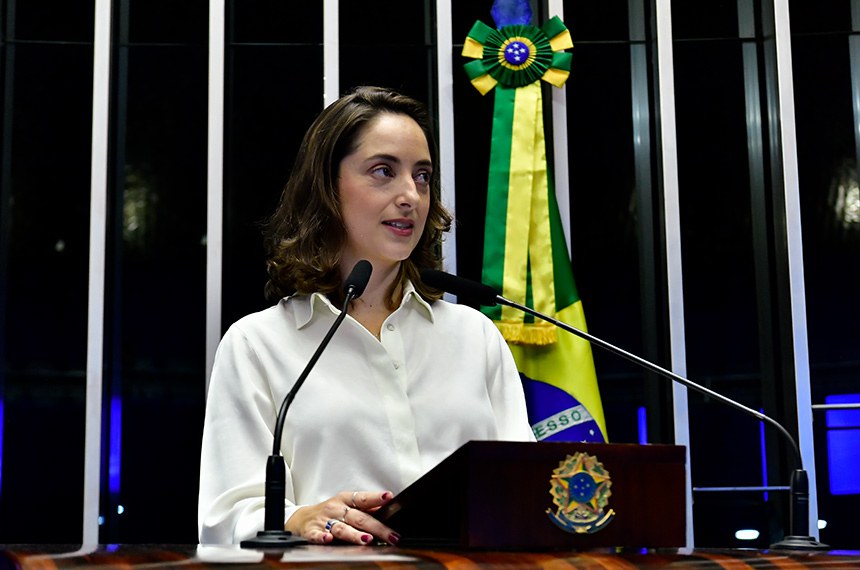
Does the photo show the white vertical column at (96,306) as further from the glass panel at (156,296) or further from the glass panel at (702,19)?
the glass panel at (702,19)

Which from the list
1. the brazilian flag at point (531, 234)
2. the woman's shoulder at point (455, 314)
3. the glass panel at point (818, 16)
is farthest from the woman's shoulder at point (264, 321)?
the glass panel at point (818, 16)

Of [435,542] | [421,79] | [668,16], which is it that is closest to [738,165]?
[668,16]

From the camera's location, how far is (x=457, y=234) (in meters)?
3.30

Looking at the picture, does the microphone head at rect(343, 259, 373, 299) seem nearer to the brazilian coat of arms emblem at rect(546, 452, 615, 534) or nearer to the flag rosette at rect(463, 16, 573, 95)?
the brazilian coat of arms emblem at rect(546, 452, 615, 534)

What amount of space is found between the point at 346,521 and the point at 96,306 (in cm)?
172

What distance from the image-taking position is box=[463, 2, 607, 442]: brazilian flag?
305 centimetres

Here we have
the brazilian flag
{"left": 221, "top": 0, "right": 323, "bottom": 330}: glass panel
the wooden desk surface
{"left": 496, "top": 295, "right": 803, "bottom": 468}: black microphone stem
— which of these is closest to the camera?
the wooden desk surface

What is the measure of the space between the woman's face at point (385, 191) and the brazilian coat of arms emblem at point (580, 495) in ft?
3.36

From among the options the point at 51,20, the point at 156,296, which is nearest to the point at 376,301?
the point at 156,296

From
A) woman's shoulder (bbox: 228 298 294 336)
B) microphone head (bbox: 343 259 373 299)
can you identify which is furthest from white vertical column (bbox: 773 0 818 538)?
microphone head (bbox: 343 259 373 299)

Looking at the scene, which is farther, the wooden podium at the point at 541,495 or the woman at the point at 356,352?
the woman at the point at 356,352

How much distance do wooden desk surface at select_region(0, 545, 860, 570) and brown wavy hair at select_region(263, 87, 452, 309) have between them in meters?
1.21

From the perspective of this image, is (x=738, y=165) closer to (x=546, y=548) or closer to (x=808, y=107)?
(x=808, y=107)

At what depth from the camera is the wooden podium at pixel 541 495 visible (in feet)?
4.25
